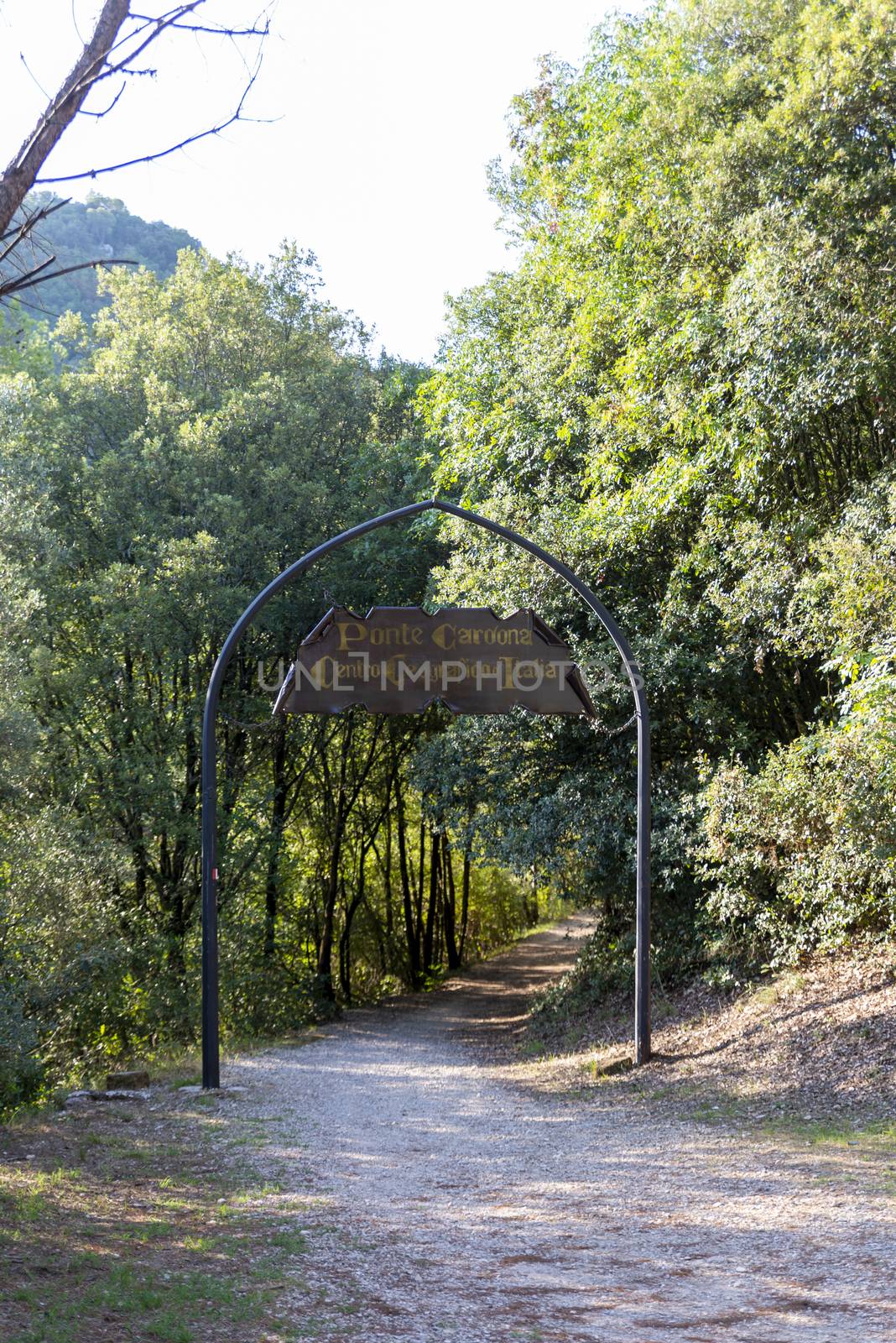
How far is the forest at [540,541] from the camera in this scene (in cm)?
945

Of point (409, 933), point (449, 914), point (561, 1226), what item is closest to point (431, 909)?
point (409, 933)

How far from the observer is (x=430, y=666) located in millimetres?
9516

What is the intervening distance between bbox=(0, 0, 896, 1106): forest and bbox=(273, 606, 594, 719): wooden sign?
605 mm

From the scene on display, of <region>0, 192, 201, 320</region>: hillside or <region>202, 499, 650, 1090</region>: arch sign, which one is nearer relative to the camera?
<region>202, 499, 650, 1090</region>: arch sign

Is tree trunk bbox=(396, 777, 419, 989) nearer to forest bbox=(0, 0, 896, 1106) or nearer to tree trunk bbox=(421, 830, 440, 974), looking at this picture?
tree trunk bbox=(421, 830, 440, 974)

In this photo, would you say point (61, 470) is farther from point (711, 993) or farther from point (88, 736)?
point (711, 993)

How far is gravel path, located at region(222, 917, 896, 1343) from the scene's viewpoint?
399 cm

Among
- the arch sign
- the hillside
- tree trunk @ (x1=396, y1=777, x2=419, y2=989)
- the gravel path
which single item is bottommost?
A: tree trunk @ (x1=396, y1=777, x2=419, y2=989)

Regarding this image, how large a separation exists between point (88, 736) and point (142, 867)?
2.20 m

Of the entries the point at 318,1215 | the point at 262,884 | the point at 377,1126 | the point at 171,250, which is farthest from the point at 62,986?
the point at 171,250

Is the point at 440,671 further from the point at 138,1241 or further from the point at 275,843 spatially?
the point at 275,843

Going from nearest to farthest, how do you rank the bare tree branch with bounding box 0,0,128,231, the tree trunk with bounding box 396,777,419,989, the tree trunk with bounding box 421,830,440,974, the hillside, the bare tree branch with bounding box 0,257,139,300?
the bare tree branch with bounding box 0,257,139,300 < the bare tree branch with bounding box 0,0,128,231 < the hillside < the tree trunk with bounding box 396,777,419,989 < the tree trunk with bounding box 421,830,440,974

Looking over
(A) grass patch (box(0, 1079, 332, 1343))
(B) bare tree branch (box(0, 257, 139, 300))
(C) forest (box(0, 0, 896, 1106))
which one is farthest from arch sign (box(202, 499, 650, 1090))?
(B) bare tree branch (box(0, 257, 139, 300))

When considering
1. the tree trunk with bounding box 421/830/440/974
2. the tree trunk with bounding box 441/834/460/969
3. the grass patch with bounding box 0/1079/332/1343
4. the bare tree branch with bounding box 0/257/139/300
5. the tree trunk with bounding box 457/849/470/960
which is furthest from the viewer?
the tree trunk with bounding box 457/849/470/960
